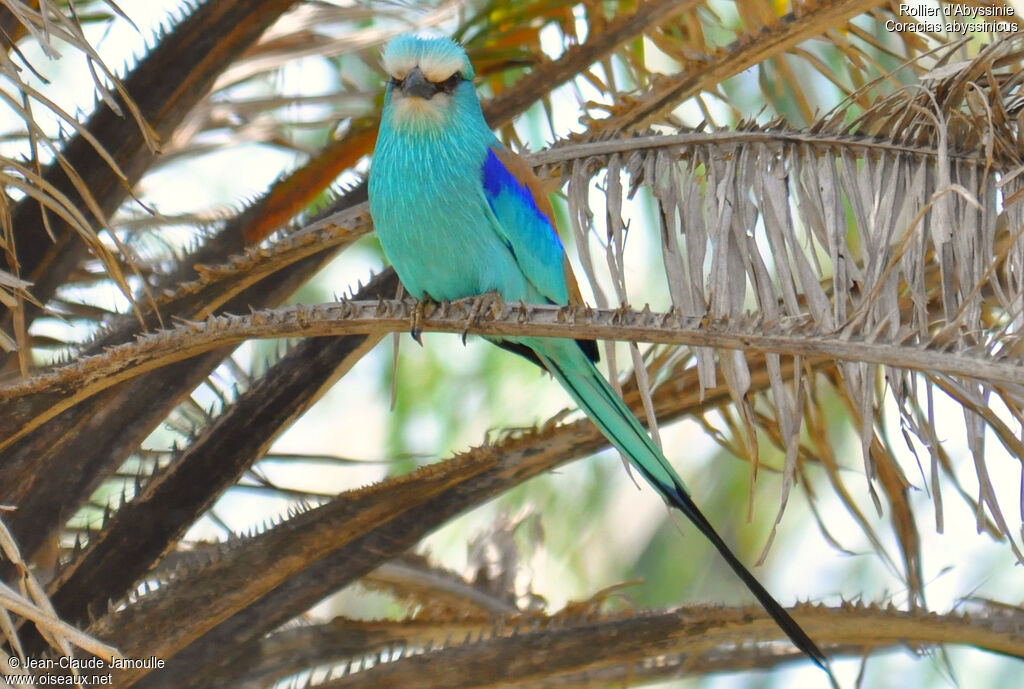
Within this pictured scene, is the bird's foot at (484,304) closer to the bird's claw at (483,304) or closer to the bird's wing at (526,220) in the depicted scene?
the bird's claw at (483,304)

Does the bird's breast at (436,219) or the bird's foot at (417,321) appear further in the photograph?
the bird's breast at (436,219)

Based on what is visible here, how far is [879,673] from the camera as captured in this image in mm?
9344

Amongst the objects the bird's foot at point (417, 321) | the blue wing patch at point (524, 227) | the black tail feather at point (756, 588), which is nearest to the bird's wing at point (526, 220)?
the blue wing patch at point (524, 227)

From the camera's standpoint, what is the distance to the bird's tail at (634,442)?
248cm

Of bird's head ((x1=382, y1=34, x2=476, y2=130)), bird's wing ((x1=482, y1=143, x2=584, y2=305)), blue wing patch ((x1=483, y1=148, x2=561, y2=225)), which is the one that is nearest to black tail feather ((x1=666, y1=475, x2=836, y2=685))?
bird's wing ((x1=482, y1=143, x2=584, y2=305))

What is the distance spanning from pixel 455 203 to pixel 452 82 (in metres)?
0.38

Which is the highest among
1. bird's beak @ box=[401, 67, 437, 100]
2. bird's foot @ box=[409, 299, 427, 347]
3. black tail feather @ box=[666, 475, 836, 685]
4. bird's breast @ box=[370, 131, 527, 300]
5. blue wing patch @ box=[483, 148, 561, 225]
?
bird's beak @ box=[401, 67, 437, 100]

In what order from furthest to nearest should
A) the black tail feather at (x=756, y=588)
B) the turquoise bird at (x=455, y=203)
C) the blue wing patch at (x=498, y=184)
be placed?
1. the blue wing patch at (x=498, y=184)
2. the turquoise bird at (x=455, y=203)
3. the black tail feather at (x=756, y=588)

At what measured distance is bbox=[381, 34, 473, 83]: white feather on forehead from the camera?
3.18 meters

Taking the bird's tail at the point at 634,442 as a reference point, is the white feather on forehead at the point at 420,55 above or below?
above

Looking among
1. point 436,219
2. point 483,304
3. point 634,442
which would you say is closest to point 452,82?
point 436,219

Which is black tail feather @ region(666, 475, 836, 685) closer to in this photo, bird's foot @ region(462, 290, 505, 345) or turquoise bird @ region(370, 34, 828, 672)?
turquoise bird @ region(370, 34, 828, 672)

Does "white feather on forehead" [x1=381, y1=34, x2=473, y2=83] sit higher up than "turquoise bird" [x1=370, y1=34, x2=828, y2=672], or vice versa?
"white feather on forehead" [x1=381, y1=34, x2=473, y2=83]

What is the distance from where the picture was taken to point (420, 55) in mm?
3201
